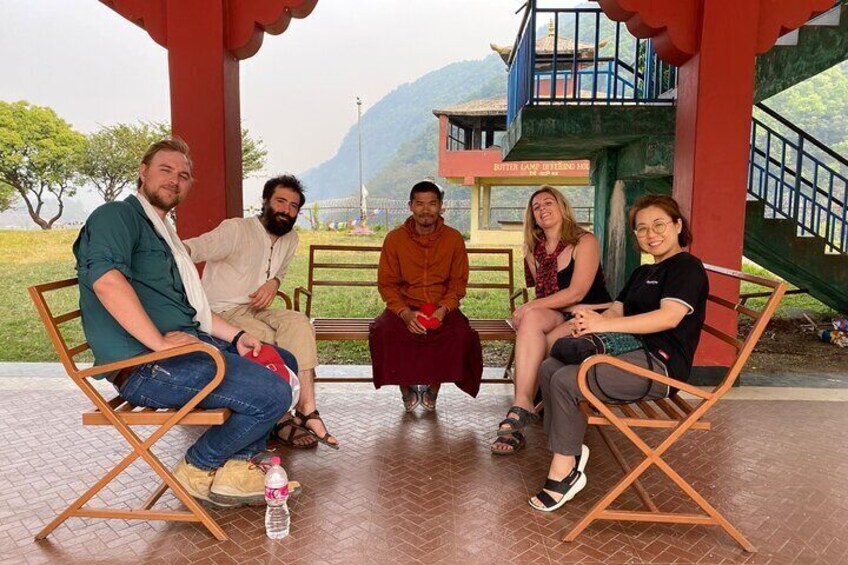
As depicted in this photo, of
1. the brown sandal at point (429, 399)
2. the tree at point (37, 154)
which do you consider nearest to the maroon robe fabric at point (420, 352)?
the brown sandal at point (429, 399)

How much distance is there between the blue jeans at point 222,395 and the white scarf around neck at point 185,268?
0.27 metres

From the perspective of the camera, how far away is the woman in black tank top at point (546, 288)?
3.29m

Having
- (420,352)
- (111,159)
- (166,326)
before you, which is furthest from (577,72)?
(111,159)

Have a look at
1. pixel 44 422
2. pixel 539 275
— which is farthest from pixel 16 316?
pixel 539 275

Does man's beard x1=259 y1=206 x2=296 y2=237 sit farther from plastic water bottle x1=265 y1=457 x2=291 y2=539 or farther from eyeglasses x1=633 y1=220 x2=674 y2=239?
eyeglasses x1=633 y1=220 x2=674 y2=239

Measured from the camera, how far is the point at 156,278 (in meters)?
2.46

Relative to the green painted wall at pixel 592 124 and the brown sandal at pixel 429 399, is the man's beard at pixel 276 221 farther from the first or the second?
the green painted wall at pixel 592 124

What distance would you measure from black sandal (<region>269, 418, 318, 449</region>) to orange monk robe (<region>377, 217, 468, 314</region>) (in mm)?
1007

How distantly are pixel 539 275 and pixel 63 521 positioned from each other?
2.70 m

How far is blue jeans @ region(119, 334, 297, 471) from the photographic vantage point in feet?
7.75

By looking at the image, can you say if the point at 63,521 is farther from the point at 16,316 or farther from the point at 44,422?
the point at 16,316

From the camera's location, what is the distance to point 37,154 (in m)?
22.1

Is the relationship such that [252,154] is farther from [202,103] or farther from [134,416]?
[134,416]

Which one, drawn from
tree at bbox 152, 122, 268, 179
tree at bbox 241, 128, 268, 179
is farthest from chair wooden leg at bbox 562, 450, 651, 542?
tree at bbox 241, 128, 268, 179
